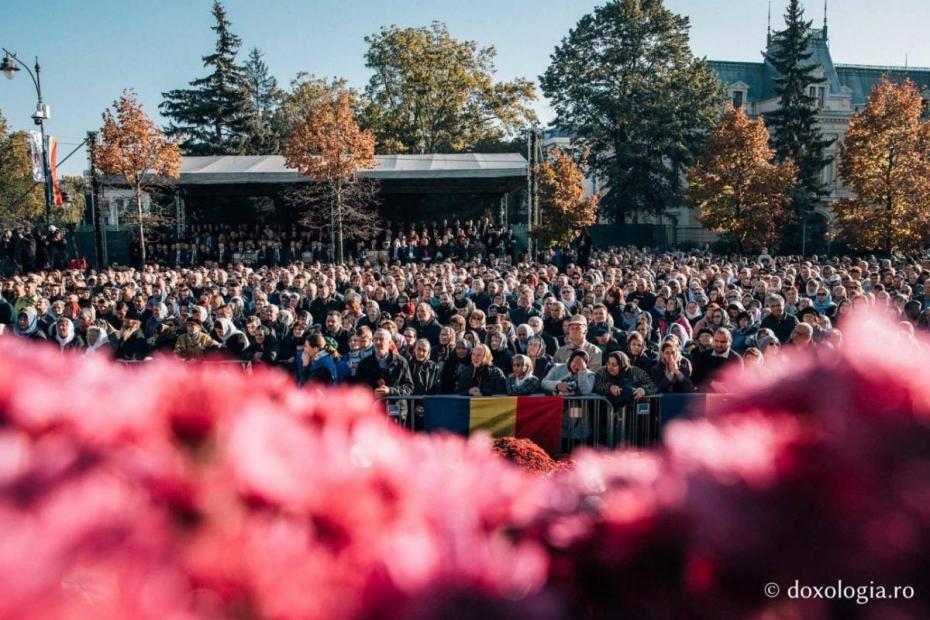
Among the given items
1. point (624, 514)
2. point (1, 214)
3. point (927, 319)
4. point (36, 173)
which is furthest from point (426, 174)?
point (1, 214)

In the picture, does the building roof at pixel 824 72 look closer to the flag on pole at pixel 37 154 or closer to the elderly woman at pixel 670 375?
the flag on pole at pixel 37 154

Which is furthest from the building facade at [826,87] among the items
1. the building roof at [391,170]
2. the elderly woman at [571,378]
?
the elderly woman at [571,378]

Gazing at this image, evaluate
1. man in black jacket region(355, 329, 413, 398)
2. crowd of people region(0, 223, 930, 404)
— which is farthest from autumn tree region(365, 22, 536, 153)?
man in black jacket region(355, 329, 413, 398)

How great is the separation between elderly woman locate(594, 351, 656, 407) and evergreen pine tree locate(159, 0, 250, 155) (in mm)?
63183

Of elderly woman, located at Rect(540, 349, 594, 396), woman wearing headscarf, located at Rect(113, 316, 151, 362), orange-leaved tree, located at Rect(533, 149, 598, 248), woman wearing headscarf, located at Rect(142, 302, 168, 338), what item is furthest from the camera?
orange-leaved tree, located at Rect(533, 149, 598, 248)

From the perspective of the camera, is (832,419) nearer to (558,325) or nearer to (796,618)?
(796,618)

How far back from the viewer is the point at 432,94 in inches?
Result: 2210

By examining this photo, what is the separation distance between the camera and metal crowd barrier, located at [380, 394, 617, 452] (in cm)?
828

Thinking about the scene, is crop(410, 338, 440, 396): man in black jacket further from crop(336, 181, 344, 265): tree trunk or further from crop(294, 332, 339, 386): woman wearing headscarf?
crop(336, 181, 344, 265): tree trunk

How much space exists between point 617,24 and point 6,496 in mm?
60951

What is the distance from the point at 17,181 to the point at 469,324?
6353 centimetres

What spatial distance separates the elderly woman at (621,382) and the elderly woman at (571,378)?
0.15 metres

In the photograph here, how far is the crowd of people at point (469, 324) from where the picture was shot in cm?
866

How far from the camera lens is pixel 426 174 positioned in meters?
36.9
